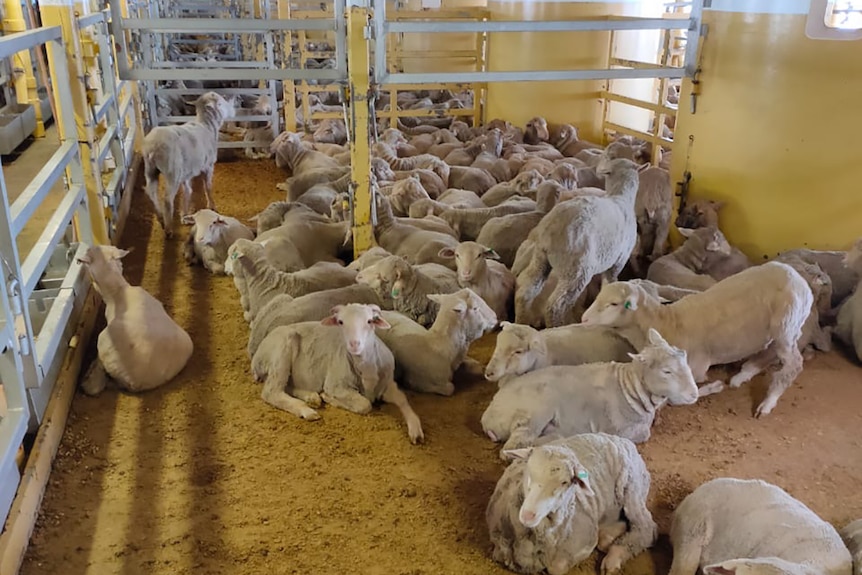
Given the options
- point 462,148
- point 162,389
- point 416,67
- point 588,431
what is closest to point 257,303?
point 162,389

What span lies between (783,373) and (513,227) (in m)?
2.21

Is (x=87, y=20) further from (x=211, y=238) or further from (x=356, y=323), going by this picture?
(x=356, y=323)

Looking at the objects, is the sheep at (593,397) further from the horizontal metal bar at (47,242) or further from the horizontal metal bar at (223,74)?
the horizontal metal bar at (223,74)

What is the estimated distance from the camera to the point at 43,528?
3047mm

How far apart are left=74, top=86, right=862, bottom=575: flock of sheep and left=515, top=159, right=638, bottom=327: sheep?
0.05 ft

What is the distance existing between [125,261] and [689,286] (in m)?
4.47

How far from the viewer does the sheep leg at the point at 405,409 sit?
3736 millimetres

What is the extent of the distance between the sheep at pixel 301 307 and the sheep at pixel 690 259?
206cm

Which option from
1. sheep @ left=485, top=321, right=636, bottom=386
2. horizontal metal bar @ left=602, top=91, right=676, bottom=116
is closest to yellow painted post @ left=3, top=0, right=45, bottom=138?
horizontal metal bar @ left=602, top=91, right=676, bottom=116

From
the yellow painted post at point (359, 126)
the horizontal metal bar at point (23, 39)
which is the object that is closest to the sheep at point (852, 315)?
the yellow painted post at point (359, 126)

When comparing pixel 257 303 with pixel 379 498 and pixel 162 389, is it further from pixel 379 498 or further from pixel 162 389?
pixel 379 498

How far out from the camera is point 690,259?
17.5ft

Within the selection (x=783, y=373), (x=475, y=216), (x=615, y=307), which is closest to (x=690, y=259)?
(x=783, y=373)

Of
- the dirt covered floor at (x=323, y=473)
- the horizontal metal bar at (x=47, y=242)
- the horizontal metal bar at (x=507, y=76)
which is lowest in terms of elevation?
the dirt covered floor at (x=323, y=473)
